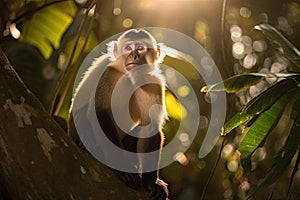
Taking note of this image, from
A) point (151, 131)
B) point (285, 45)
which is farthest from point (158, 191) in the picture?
point (285, 45)

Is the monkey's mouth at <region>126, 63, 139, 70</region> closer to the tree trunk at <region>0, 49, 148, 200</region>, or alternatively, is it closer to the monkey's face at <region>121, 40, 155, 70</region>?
the monkey's face at <region>121, 40, 155, 70</region>

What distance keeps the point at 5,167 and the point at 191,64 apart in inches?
86.1

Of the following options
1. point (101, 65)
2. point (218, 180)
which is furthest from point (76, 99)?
point (218, 180)

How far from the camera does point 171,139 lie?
382cm

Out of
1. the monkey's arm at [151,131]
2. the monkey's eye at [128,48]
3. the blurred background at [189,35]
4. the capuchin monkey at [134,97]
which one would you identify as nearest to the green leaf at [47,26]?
the blurred background at [189,35]

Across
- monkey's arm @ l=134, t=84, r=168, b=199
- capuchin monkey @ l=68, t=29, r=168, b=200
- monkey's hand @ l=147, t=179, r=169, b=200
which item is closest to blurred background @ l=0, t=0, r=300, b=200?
capuchin monkey @ l=68, t=29, r=168, b=200

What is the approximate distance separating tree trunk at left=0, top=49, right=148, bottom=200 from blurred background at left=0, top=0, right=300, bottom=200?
1494 mm

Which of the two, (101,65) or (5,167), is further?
(101,65)

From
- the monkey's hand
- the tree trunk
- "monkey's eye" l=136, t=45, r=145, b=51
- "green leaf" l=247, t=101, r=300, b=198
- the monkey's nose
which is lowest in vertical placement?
the monkey's hand

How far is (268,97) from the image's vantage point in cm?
153

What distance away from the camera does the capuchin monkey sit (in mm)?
2553

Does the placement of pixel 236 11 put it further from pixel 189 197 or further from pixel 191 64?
pixel 189 197

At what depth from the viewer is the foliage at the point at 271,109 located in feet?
4.96

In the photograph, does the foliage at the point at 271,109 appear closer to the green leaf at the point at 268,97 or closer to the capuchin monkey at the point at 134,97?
the green leaf at the point at 268,97
